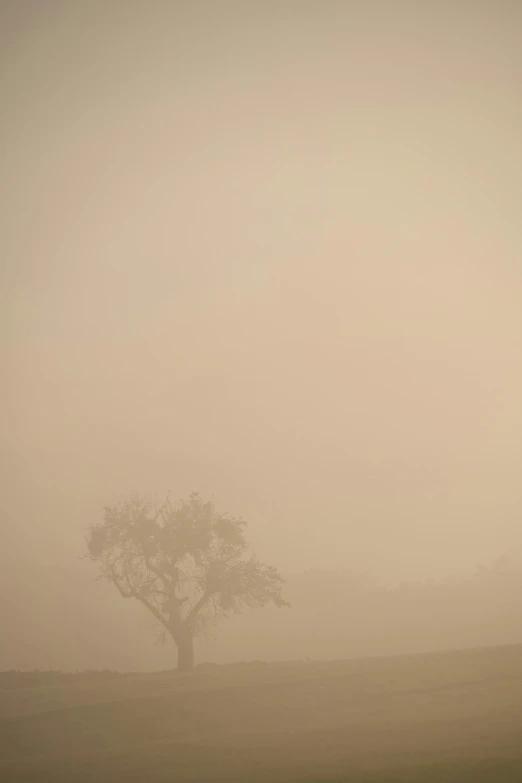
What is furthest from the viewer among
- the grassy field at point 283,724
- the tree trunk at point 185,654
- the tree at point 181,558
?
the tree at point 181,558

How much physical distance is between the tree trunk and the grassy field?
164 inches

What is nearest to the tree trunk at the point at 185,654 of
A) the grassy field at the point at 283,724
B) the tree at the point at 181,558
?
the tree at the point at 181,558

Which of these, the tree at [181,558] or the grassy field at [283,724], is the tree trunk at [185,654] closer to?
the tree at [181,558]

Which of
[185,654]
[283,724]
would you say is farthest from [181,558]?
[283,724]

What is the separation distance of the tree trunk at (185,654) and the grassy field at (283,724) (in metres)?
4.17

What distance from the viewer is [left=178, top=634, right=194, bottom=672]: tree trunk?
51594 millimetres

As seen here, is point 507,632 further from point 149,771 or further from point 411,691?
point 149,771

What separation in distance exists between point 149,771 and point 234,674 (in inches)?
673

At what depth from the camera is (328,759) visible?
2777 cm

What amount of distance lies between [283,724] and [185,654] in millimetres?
19887

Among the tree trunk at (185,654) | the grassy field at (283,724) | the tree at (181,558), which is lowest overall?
the grassy field at (283,724)

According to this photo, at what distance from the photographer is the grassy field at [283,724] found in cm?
2703

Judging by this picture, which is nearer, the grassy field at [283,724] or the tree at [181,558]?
the grassy field at [283,724]

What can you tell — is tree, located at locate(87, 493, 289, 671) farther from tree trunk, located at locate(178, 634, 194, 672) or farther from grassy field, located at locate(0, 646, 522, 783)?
grassy field, located at locate(0, 646, 522, 783)
